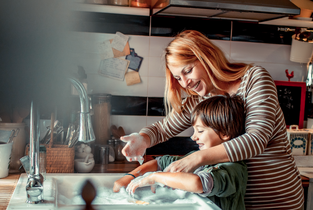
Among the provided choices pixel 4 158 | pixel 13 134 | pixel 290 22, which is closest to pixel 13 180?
pixel 4 158

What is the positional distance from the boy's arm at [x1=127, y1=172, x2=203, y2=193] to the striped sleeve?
164mm

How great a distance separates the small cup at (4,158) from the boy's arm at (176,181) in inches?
30.0

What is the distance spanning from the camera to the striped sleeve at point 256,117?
0.98 meters

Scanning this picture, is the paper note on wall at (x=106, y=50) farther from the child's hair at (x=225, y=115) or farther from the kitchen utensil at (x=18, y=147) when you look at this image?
the child's hair at (x=225, y=115)

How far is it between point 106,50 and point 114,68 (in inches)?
5.9

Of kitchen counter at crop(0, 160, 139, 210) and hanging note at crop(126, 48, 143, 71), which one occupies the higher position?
hanging note at crop(126, 48, 143, 71)

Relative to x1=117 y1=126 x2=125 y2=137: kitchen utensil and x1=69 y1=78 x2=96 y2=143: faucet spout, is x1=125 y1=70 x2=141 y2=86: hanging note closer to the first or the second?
x1=117 y1=126 x2=125 y2=137: kitchen utensil

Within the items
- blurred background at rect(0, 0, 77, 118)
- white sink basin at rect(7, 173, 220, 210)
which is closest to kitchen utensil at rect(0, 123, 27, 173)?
white sink basin at rect(7, 173, 220, 210)

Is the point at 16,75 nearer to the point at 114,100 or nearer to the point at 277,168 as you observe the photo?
the point at 277,168

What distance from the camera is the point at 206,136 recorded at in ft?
3.98

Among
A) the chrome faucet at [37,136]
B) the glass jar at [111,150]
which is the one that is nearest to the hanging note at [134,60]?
the glass jar at [111,150]

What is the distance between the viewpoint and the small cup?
1405 mm

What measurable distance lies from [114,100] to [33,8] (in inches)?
82.6

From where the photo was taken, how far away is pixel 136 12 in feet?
6.87
